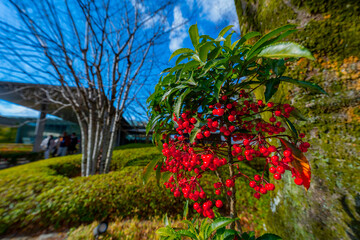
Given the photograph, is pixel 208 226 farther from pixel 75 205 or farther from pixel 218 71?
pixel 75 205

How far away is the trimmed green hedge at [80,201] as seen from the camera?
7.63ft

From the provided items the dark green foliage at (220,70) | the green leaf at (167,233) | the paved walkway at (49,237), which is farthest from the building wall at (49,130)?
the dark green foliage at (220,70)

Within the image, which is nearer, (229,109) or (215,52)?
(215,52)

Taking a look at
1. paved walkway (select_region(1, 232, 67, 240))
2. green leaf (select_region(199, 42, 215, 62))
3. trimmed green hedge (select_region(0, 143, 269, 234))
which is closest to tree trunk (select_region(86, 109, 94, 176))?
trimmed green hedge (select_region(0, 143, 269, 234))

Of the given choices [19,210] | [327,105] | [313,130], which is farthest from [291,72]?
[19,210]

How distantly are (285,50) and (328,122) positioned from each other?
0.96 meters

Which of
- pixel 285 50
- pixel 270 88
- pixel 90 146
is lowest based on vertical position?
pixel 90 146

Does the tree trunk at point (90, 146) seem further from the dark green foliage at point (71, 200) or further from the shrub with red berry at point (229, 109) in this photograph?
the shrub with red berry at point (229, 109)

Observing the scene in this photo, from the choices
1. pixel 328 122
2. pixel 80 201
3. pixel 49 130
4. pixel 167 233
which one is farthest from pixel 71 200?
pixel 49 130

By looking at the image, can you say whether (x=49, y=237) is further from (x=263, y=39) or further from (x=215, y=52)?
(x=263, y=39)

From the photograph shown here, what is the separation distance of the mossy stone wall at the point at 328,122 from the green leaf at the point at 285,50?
89cm

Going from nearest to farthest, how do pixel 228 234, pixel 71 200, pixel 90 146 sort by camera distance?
pixel 228 234, pixel 71 200, pixel 90 146

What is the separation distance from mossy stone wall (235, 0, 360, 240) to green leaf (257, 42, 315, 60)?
887 mm

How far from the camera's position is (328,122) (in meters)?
1.11
